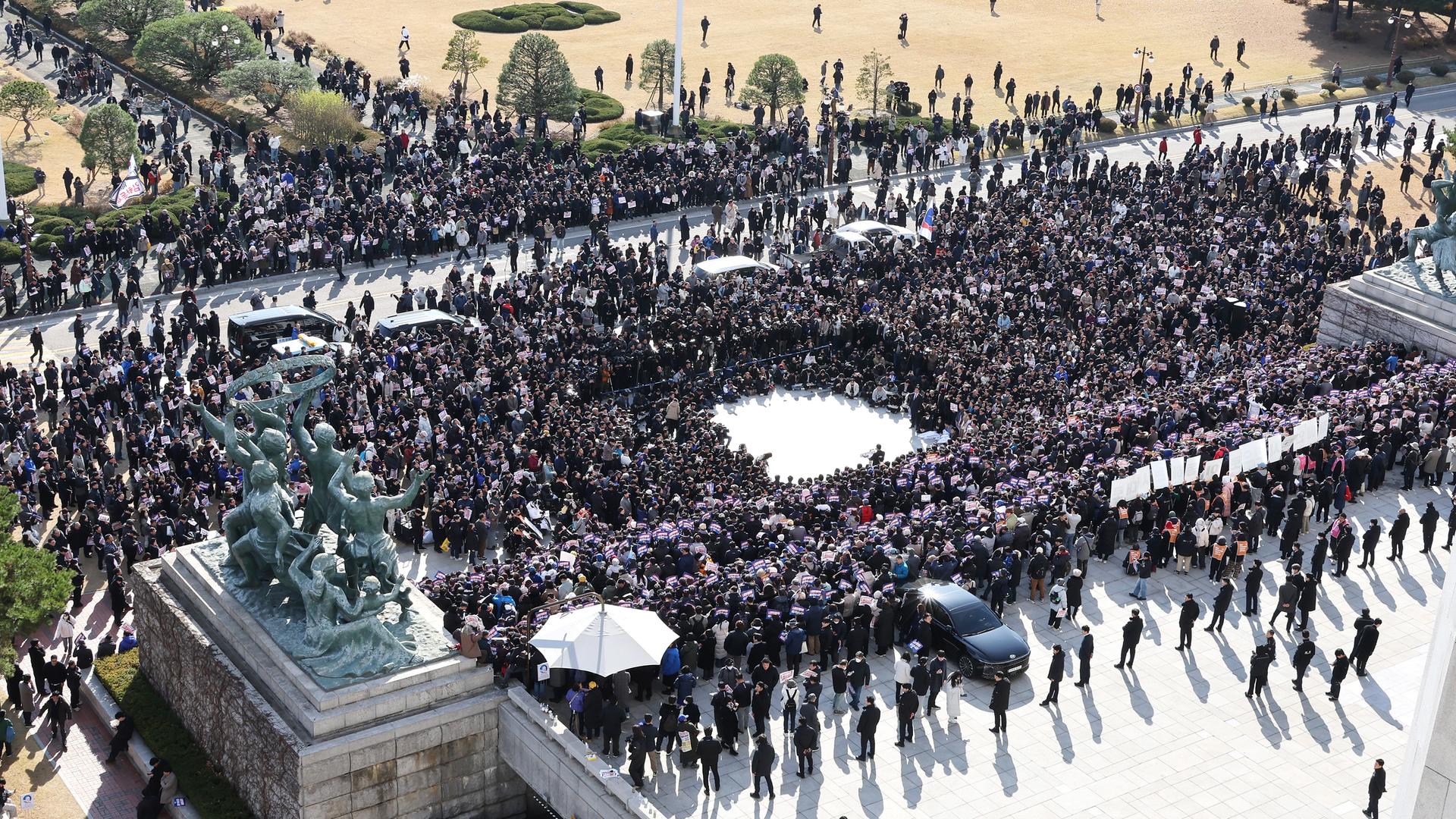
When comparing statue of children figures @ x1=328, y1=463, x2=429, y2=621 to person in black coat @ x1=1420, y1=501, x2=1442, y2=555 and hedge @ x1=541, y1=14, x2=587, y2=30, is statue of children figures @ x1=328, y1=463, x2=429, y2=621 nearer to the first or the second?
person in black coat @ x1=1420, y1=501, x2=1442, y2=555

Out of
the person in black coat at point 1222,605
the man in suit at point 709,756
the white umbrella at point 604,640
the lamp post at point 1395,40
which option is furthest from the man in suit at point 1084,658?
the lamp post at point 1395,40

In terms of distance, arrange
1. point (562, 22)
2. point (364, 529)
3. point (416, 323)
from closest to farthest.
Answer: point (364, 529) → point (416, 323) → point (562, 22)

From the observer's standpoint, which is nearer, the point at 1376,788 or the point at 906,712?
the point at 1376,788

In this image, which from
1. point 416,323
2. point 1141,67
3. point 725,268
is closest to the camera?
point 416,323

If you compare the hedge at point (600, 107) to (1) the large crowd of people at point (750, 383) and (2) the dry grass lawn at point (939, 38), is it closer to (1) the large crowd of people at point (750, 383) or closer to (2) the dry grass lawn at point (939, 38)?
(2) the dry grass lawn at point (939, 38)

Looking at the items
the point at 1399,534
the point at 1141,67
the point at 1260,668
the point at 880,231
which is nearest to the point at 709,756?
the point at 1260,668

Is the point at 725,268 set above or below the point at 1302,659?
above

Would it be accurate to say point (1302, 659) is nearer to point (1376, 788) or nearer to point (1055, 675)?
point (1376, 788)
